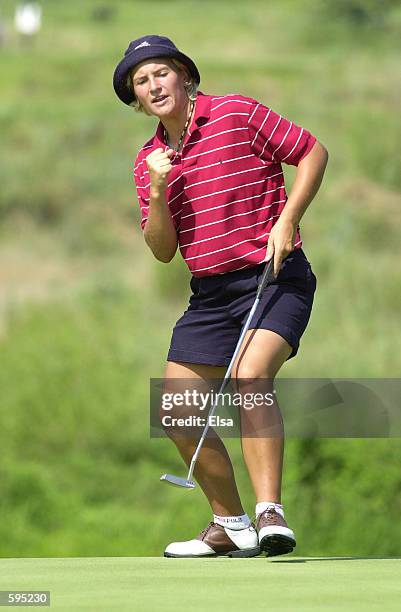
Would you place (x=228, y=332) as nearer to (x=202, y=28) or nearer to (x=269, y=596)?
(x=269, y=596)

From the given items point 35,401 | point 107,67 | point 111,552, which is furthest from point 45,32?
point 111,552

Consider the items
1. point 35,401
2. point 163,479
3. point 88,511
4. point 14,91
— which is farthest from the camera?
point 14,91

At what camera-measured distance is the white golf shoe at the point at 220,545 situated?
195 inches

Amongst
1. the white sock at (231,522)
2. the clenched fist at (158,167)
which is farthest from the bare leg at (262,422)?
the clenched fist at (158,167)

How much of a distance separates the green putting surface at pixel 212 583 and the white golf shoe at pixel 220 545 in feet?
0.65

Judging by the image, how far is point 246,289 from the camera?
15.8 feet

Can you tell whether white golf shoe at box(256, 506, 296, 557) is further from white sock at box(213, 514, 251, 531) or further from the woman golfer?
white sock at box(213, 514, 251, 531)

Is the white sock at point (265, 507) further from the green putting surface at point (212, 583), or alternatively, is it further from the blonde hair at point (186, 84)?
the blonde hair at point (186, 84)

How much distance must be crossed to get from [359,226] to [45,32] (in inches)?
1239

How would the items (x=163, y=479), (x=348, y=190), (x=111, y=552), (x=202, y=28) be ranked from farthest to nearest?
1. (x=202, y=28)
2. (x=348, y=190)
3. (x=111, y=552)
4. (x=163, y=479)

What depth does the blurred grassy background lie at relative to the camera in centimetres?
1455

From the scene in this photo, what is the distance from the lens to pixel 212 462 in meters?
4.95

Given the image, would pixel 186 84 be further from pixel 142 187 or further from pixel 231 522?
pixel 231 522

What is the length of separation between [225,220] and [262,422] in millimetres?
669
